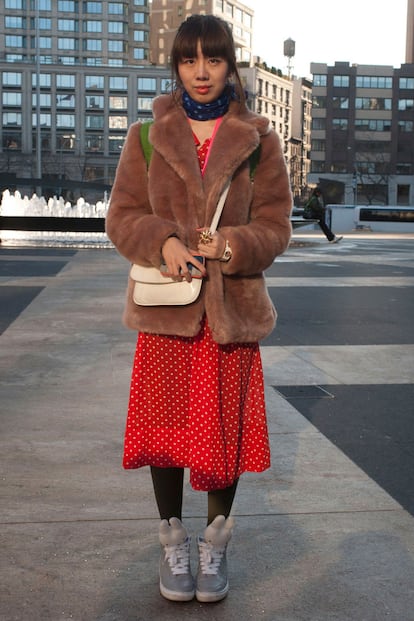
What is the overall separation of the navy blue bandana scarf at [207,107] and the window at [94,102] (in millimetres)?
117756

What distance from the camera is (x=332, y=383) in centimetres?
550

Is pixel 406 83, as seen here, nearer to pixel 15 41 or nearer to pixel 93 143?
pixel 93 143

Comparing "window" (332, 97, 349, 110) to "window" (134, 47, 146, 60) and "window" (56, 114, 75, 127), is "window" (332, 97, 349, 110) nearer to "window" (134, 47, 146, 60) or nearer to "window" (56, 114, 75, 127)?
"window" (134, 47, 146, 60)

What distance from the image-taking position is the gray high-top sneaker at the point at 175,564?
8.16ft

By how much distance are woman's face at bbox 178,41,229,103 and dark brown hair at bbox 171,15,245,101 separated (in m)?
0.01

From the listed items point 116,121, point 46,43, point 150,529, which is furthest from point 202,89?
point 46,43

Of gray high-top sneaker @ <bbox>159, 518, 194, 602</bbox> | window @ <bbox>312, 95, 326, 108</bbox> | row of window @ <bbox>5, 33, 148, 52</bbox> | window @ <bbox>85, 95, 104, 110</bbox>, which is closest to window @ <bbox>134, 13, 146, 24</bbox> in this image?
row of window @ <bbox>5, 33, 148, 52</bbox>

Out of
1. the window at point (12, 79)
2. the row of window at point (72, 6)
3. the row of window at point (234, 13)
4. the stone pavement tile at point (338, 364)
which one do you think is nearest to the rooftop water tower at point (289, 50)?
the row of window at point (234, 13)

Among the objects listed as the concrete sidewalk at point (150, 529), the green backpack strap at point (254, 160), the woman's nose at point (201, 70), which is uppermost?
the woman's nose at point (201, 70)

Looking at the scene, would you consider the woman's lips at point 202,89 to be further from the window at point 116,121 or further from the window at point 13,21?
the window at point 13,21

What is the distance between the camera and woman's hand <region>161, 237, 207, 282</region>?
7.79 feet

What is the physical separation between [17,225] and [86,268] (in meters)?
13.5

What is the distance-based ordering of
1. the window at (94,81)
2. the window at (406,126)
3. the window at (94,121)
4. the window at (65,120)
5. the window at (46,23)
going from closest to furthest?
the window at (406,126) < the window at (65,120) < the window at (94,81) < the window at (94,121) < the window at (46,23)

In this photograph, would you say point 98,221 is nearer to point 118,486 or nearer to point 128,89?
point 118,486
